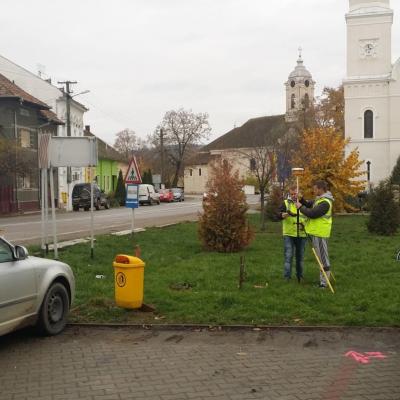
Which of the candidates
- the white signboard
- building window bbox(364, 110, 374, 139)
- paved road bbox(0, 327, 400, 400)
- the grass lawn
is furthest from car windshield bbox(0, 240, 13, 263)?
building window bbox(364, 110, 374, 139)

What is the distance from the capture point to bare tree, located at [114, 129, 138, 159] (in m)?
105

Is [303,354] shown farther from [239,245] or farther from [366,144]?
[366,144]

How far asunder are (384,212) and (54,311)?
14.1 m

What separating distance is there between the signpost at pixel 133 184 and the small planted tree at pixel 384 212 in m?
7.64

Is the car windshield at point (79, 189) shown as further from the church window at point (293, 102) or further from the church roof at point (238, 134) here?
the church window at point (293, 102)

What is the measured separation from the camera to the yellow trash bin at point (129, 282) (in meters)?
8.07

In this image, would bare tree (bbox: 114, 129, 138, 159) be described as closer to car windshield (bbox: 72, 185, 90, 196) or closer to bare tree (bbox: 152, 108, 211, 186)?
bare tree (bbox: 152, 108, 211, 186)

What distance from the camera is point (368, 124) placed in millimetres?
52656

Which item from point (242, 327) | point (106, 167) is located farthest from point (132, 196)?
point (106, 167)

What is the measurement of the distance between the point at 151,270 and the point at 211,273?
4.35ft

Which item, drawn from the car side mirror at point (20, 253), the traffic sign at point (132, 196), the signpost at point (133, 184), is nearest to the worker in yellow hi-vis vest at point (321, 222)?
the car side mirror at point (20, 253)

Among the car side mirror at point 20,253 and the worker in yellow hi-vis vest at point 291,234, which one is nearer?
the car side mirror at point 20,253

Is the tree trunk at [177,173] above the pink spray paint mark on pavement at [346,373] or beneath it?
above

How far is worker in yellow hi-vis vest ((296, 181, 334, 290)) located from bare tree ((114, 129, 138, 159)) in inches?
3801
